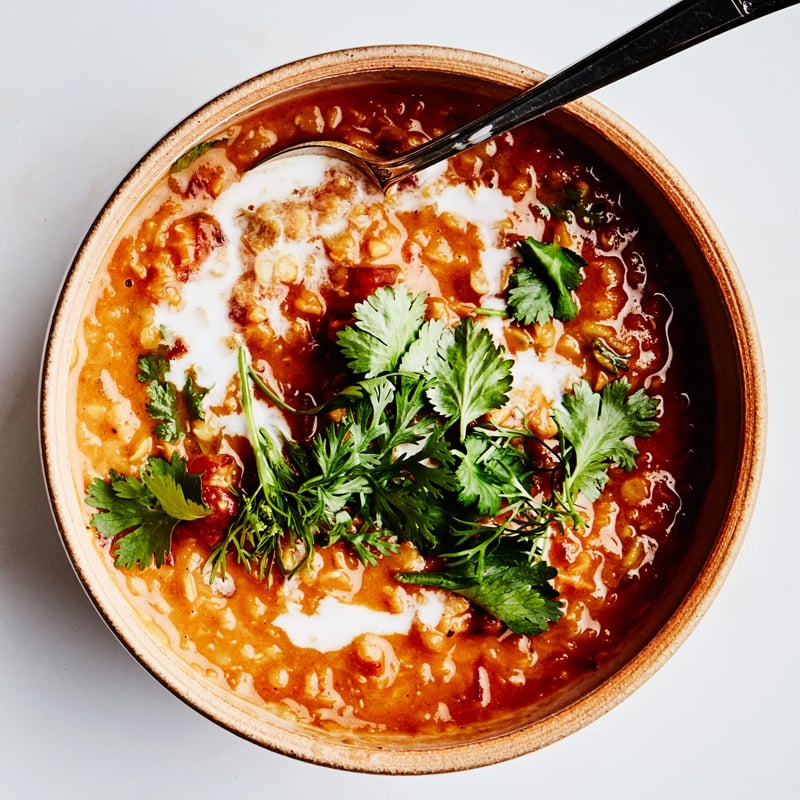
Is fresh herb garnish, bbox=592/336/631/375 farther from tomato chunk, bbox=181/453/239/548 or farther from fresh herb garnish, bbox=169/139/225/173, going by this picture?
fresh herb garnish, bbox=169/139/225/173

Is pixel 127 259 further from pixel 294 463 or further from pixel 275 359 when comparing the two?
pixel 294 463

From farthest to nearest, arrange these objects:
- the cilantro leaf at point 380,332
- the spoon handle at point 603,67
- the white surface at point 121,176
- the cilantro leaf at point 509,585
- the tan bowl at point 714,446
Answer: the white surface at point 121,176 < the cilantro leaf at point 509,585 < the cilantro leaf at point 380,332 < the tan bowl at point 714,446 < the spoon handle at point 603,67

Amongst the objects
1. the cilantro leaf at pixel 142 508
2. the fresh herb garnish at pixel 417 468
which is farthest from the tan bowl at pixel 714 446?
the fresh herb garnish at pixel 417 468

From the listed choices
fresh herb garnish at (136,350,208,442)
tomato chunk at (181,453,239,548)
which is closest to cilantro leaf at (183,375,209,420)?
fresh herb garnish at (136,350,208,442)

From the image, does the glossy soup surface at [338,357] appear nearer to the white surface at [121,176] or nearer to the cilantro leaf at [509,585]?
the cilantro leaf at [509,585]

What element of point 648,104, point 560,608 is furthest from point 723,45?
point 560,608

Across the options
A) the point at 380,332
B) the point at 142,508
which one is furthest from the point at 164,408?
the point at 380,332
